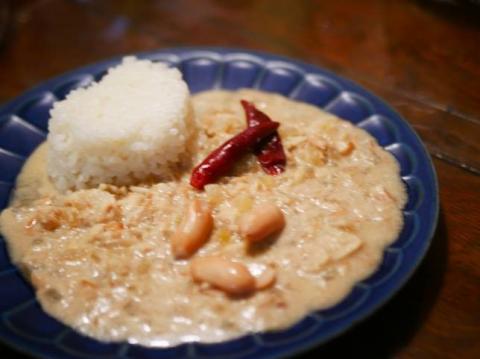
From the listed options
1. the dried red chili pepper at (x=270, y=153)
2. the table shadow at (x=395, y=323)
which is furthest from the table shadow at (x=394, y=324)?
the dried red chili pepper at (x=270, y=153)

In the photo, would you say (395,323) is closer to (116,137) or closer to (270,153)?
(270,153)

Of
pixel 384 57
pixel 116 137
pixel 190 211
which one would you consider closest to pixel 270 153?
pixel 190 211

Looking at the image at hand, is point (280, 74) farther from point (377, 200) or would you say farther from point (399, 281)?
point (399, 281)

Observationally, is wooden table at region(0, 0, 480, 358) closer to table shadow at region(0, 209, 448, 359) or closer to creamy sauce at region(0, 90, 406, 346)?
table shadow at region(0, 209, 448, 359)

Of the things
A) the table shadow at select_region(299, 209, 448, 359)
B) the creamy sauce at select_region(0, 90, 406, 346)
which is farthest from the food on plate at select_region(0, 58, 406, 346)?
the table shadow at select_region(299, 209, 448, 359)

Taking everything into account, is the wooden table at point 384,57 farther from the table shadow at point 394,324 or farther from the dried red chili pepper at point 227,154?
the dried red chili pepper at point 227,154

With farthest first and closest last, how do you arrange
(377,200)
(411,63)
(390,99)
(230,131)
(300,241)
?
(411,63)
(390,99)
(230,131)
(377,200)
(300,241)

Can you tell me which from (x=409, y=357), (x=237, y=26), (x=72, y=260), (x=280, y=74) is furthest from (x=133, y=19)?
(x=409, y=357)
